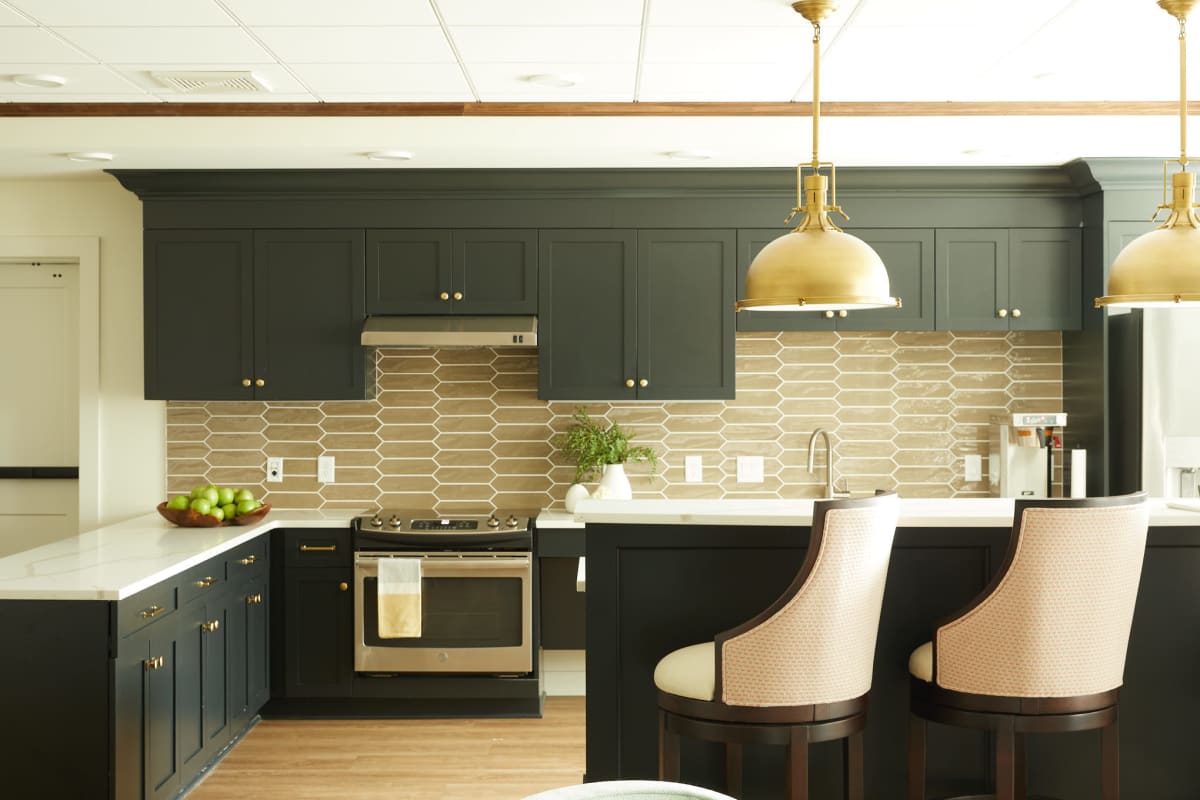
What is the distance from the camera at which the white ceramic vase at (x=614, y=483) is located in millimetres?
4875

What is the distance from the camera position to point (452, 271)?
4.80m

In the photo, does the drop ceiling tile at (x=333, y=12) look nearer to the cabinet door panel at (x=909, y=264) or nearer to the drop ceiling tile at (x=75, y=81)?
the drop ceiling tile at (x=75, y=81)

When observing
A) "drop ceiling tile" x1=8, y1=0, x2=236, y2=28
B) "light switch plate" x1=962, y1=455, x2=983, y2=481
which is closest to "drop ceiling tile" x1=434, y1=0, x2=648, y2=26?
"drop ceiling tile" x1=8, y1=0, x2=236, y2=28

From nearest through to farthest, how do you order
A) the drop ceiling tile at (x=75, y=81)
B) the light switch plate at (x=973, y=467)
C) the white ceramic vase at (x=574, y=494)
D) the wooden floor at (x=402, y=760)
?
1. the drop ceiling tile at (x=75, y=81)
2. the wooden floor at (x=402, y=760)
3. the white ceramic vase at (x=574, y=494)
4. the light switch plate at (x=973, y=467)

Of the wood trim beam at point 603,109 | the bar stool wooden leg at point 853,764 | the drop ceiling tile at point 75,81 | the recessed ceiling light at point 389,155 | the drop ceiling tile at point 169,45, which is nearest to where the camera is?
the bar stool wooden leg at point 853,764

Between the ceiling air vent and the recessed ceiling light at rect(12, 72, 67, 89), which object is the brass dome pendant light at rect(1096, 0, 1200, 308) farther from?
the recessed ceiling light at rect(12, 72, 67, 89)

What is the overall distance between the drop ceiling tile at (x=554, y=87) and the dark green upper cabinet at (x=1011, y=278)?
168 cm

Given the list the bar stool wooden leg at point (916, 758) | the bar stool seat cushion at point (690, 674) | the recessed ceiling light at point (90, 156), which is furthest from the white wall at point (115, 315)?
the bar stool wooden leg at point (916, 758)

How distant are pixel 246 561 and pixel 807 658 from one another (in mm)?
2685

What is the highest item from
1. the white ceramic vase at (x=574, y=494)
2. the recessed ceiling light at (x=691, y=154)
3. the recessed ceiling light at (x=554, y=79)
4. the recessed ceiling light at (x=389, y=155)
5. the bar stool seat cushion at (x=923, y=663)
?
the recessed ceiling light at (x=554, y=79)

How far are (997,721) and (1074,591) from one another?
354mm

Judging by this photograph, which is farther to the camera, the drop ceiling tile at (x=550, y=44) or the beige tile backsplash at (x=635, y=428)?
the beige tile backsplash at (x=635, y=428)

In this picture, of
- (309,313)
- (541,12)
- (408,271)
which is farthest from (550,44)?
(309,313)

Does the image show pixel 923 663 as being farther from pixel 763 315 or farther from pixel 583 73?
pixel 763 315
